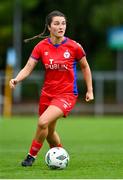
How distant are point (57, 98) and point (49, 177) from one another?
1774 millimetres

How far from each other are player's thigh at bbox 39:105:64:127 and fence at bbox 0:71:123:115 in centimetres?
2770

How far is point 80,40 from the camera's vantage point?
52.8 meters

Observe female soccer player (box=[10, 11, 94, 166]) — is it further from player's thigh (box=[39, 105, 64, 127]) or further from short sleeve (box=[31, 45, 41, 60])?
player's thigh (box=[39, 105, 64, 127])

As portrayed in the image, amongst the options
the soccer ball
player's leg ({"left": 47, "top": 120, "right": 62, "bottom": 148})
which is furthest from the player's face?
the soccer ball

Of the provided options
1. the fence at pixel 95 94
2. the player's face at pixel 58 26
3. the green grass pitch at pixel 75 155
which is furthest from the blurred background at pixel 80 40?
the player's face at pixel 58 26

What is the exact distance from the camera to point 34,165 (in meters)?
12.2

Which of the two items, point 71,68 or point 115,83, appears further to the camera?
point 115,83

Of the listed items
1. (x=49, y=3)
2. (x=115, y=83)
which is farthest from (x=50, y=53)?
(x=49, y=3)

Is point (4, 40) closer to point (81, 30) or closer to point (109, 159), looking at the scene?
point (81, 30)

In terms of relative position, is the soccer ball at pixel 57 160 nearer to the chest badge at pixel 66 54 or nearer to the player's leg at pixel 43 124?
the player's leg at pixel 43 124

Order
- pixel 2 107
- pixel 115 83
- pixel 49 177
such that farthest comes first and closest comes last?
pixel 115 83, pixel 2 107, pixel 49 177

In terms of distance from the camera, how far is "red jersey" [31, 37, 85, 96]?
1204 cm

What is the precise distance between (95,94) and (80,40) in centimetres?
1188

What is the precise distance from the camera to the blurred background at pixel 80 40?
41.2m
